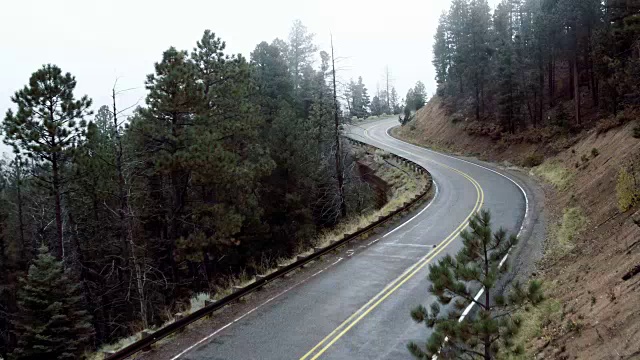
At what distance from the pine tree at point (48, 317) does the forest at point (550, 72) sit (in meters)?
30.9

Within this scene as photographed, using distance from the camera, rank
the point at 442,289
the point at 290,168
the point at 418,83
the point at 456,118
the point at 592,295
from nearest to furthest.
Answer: the point at 442,289
the point at 592,295
the point at 290,168
the point at 456,118
the point at 418,83

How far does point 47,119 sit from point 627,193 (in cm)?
2228

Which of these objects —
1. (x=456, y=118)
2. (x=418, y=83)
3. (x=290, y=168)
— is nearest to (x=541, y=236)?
(x=290, y=168)

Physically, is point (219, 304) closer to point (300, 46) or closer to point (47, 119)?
point (47, 119)

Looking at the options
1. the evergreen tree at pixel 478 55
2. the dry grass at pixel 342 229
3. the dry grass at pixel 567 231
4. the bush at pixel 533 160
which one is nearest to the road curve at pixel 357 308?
the dry grass at pixel 342 229

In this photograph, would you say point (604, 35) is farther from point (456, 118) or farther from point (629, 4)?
point (456, 118)

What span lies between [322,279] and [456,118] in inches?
1763

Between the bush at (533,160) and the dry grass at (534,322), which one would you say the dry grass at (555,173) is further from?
the dry grass at (534,322)

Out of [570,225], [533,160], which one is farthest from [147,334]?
[533,160]

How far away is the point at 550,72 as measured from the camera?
4697 centimetres

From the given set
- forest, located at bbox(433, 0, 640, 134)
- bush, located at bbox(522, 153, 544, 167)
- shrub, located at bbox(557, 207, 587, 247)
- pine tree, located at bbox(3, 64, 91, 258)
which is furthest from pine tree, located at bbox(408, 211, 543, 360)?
bush, located at bbox(522, 153, 544, 167)

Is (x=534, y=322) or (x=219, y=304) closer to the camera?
(x=534, y=322)

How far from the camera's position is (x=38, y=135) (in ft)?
64.8

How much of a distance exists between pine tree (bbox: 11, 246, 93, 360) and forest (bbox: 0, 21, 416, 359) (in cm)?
7
